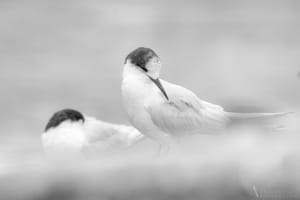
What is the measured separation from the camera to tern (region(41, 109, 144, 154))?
5.60 metres

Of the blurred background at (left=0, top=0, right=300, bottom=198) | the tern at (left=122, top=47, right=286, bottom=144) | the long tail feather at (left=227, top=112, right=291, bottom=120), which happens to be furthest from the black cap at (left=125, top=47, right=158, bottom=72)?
the blurred background at (left=0, top=0, right=300, bottom=198)

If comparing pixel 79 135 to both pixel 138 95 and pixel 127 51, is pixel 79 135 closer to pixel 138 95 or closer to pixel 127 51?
pixel 138 95

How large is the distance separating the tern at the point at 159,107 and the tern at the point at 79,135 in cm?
61

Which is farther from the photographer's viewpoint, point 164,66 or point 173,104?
point 164,66

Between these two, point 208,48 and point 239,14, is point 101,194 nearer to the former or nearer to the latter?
point 208,48

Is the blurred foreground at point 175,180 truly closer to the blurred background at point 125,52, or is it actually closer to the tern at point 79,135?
the tern at point 79,135

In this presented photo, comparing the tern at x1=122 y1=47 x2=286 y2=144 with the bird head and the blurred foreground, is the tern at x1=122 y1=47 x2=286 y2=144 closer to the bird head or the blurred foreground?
the bird head

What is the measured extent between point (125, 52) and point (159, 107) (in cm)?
605

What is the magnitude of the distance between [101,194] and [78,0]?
10.2 metres

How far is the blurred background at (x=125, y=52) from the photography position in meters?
9.18

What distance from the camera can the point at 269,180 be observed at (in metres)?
3.54

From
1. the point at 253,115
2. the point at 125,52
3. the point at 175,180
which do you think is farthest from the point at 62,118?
the point at 125,52

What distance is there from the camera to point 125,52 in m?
11.2

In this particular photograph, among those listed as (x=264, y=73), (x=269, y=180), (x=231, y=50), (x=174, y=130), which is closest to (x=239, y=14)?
(x=231, y=50)
